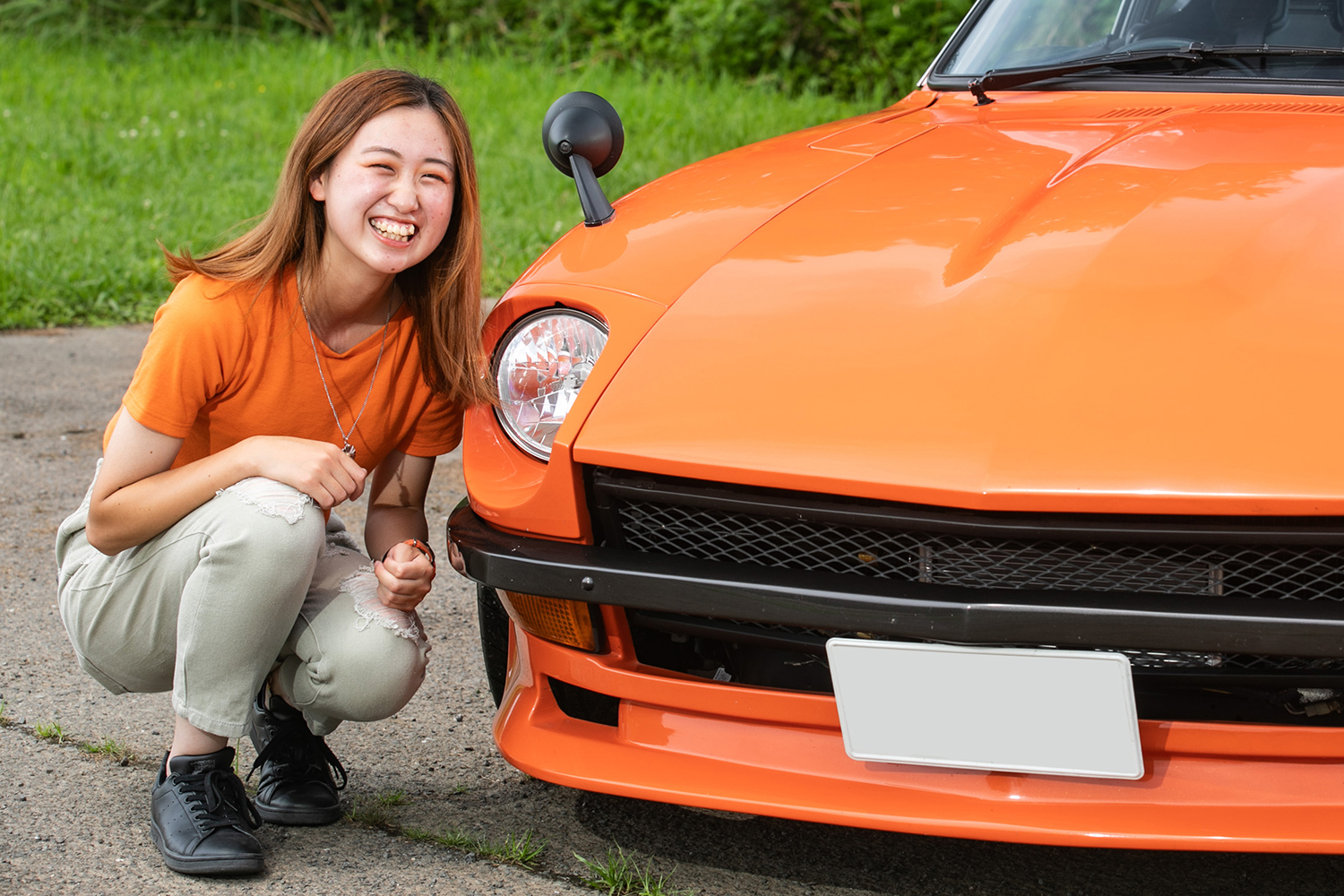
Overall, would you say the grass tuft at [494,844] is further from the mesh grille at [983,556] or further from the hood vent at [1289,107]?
the hood vent at [1289,107]

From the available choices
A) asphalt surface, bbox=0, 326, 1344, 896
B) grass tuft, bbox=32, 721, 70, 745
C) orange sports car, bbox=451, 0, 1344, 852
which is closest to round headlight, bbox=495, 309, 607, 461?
orange sports car, bbox=451, 0, 1344, 852

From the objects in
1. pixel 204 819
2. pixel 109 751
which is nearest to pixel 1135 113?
pixel 204 819

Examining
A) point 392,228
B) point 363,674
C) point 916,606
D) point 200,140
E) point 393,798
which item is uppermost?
point 392,228

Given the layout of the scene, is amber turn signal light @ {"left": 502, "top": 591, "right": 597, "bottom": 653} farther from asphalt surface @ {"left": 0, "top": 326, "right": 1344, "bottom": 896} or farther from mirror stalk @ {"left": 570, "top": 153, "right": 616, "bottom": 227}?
mirror stalk @ {"left": 570, "top": 153, "right": 616, "bottom": 227}

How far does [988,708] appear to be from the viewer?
1519 millimetres

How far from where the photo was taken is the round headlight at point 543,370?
1.82 metres

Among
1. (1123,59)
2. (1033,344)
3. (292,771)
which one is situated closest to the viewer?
(1033,344)

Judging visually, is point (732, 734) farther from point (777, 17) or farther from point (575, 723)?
point (777, 17)

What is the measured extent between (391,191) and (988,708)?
1130 millimetres

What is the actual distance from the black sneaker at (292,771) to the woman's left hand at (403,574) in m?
0.31

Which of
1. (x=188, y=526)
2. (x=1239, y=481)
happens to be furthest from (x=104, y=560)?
(x=1239, y=481)

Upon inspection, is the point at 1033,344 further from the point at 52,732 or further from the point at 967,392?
the point at 52,732

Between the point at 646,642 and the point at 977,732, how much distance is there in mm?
488

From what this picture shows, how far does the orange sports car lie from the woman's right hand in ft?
0.55
